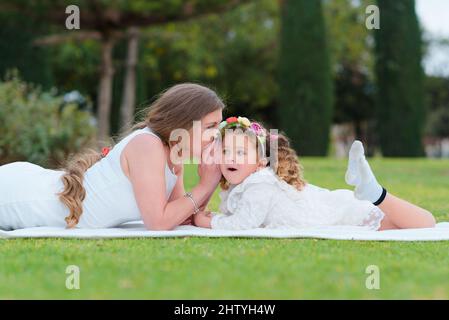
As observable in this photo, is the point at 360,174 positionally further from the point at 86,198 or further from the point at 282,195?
the point at 86,198

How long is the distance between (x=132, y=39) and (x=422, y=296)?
2074 centimetres

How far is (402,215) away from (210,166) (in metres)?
1.35

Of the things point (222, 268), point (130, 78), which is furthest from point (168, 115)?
point (130, 78)

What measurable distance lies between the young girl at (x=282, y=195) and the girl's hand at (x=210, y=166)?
0.05 m

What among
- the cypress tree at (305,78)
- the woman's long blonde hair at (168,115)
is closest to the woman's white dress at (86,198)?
the woman's long blonde hair at (168,115)

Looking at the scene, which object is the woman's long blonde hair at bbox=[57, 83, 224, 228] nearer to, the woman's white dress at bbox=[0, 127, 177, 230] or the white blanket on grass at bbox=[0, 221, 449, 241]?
the woman's white dress at bbox=[0, 127, 177, 230]

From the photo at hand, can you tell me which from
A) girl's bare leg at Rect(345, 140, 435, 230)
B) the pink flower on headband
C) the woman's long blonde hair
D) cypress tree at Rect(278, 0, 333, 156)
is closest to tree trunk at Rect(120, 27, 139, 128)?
cypress tree at Rect(278, 0, 333, 156)

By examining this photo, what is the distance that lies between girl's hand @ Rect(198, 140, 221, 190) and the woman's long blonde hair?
0.71ft

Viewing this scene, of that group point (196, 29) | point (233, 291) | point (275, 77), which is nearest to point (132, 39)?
point (196, 29)

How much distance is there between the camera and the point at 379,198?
15.9 feet

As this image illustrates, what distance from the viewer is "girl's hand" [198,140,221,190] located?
490 cm

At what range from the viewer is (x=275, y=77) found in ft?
97.3

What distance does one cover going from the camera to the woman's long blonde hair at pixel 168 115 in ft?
15.9

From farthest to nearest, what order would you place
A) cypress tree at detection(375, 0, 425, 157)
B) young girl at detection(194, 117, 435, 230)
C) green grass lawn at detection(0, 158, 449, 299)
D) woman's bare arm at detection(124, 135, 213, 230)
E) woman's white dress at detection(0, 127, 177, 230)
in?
cypress tree at detection(375, 0, 425, 157)
woman's white dress at detection(0, 127, 177, 230)
young girl at detection(194, 117, 435, 230)
woman's bare arm at detection(124, 135, 213, 230)
green grass lawn at detection(0, 158, 449, 299)
